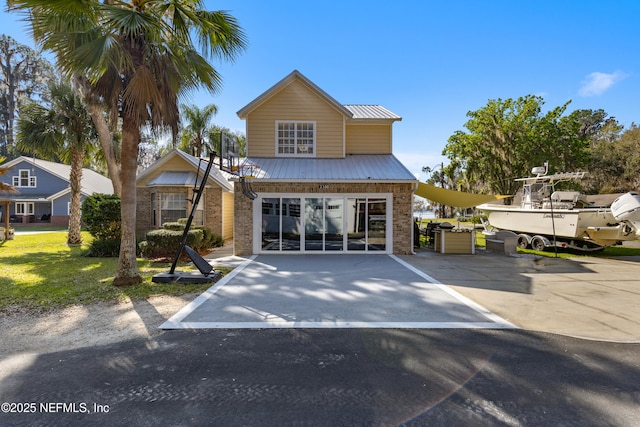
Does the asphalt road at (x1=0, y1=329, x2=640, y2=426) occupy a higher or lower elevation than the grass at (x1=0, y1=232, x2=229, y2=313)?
lower

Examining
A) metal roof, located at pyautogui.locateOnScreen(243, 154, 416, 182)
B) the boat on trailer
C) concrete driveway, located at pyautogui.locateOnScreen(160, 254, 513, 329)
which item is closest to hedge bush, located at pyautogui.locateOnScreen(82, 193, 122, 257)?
metal roof, located at pyautogui.locateOnScreen(243, 154, 416, 182)

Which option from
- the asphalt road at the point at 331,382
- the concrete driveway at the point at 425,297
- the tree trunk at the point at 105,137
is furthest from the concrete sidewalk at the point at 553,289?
the tree trunk at the point at 105,137

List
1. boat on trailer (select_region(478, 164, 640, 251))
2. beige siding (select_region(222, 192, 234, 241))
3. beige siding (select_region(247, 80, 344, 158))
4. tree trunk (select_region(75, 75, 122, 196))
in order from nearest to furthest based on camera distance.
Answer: boat on trailer (select_region(478, 164, 640, 251)) → tree trunk (select_region(75, 75, 122, 196)) → beige siding (select_region(247, 80, 344, 158)) → beige siding (select_region(222, 192, 234, 241))

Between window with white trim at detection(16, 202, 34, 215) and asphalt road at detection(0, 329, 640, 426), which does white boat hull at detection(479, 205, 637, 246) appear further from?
window with white trim at detection(16, 202, 34, 215)

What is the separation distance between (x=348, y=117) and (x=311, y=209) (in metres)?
4.60

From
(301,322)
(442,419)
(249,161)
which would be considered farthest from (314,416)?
(249,161)

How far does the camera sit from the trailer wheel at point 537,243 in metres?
14.2

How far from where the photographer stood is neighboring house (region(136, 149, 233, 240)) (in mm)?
15227

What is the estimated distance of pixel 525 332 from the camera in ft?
16.0

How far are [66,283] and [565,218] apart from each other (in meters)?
17.0

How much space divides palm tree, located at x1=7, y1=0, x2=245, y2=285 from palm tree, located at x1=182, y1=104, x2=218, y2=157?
72.2 feet

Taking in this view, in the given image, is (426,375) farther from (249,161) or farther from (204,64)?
(249,161)

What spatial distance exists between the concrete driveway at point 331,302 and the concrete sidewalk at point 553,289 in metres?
0.57

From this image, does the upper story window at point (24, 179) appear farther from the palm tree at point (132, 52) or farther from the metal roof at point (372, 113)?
the metal roof at point (372, 113)
